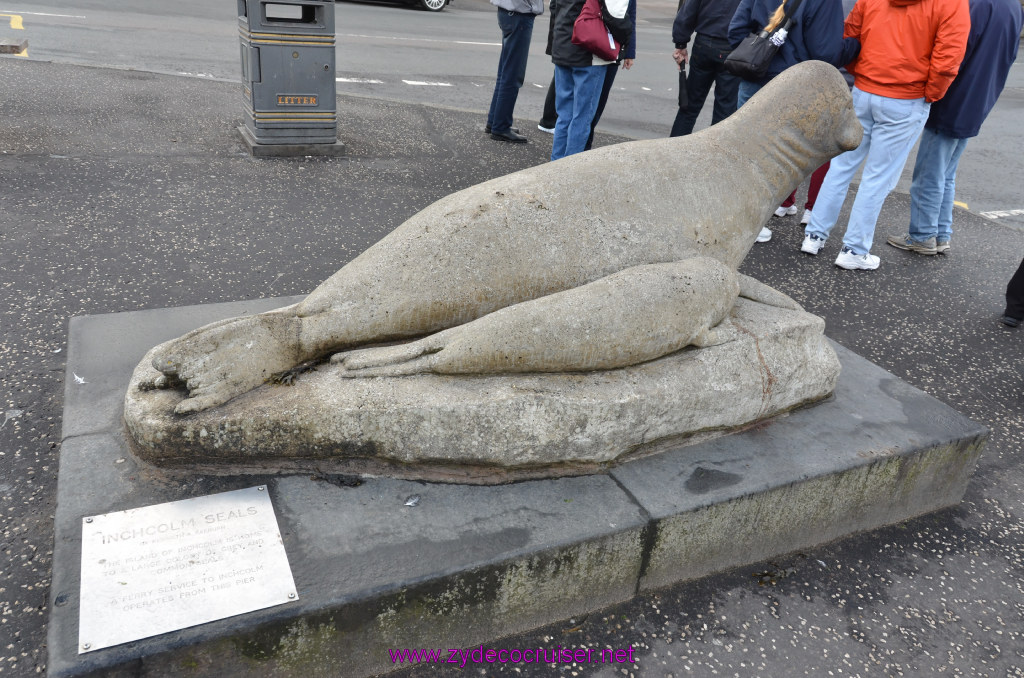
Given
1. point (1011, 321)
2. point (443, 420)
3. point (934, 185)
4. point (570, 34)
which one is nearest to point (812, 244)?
point (934, 185)

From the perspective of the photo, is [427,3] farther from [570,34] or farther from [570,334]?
[570,334]

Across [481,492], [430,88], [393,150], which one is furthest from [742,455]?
[430,88]

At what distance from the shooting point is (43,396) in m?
2.89

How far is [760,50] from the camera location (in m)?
4.66

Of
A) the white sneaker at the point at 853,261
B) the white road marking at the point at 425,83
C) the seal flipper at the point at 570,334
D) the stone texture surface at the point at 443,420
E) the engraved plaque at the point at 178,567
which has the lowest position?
the white sneaker at the point at 853,261

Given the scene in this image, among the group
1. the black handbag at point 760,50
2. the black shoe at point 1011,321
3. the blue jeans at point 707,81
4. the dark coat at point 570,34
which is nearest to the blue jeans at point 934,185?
the black shoe at point 1011,321

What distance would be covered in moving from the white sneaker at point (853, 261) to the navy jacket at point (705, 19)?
1818mm

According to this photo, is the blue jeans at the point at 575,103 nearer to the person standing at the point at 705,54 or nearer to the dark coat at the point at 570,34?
the dark coat at the point at 570,34

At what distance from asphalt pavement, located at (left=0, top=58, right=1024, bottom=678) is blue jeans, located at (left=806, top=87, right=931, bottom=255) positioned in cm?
28

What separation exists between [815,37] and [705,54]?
1.29 meters

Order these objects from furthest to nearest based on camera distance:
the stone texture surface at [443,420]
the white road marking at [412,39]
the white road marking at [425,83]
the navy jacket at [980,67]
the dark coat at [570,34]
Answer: the white road marking at [412,39], the white road marking at [425,83], the dark coat at [570,34], the navy jacket at [980,67], the stone texture surface at [443,420]

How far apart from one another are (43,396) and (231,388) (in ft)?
3.93

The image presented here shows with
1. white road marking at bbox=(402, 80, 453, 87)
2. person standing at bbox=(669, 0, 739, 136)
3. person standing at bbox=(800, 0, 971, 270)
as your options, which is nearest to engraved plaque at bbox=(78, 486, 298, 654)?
person standing at bbox=(800, 0, 971, 270)

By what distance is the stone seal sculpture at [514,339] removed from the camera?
7.22 ft
